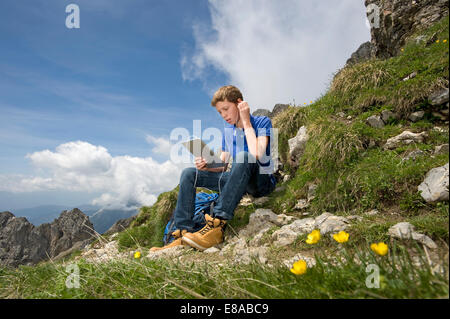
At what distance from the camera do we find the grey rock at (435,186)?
2.37m

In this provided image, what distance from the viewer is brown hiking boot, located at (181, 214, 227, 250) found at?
346 centimetres

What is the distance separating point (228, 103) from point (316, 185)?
2.05 metres

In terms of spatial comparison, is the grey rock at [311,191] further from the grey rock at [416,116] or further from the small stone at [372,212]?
the grey rock at [416,116]

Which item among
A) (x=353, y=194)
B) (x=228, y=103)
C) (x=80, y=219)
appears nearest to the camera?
(x=353, y=194)

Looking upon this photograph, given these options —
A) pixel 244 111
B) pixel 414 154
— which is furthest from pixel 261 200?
pixel 414 154

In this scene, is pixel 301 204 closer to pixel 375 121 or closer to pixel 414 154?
pixel 414 154

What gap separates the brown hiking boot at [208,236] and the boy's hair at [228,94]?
205 centimetres

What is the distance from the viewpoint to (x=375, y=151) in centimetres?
374

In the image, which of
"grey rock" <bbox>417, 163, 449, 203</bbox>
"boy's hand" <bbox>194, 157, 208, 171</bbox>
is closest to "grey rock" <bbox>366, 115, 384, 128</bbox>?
"grey rock" <bbox>417, 163, 449, 203</bbox>

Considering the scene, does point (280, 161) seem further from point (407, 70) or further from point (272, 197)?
point (407, 70)

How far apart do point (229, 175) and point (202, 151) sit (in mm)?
606

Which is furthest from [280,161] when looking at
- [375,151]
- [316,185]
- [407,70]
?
[407,70]

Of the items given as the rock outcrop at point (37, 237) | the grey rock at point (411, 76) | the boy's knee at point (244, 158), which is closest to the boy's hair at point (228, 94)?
the boy's knee at point (244, 158)
